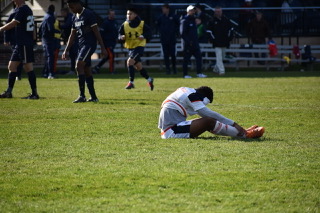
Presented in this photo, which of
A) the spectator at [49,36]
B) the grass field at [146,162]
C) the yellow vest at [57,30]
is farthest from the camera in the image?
the yellow vest at [57,30]

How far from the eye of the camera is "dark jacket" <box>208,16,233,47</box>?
26.1 meters

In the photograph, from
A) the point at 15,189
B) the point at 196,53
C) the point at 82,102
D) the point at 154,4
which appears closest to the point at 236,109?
the point at 82,102

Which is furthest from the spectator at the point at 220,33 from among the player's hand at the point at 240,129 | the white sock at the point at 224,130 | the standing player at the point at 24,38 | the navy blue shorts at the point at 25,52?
the white sock at the point at 224,130

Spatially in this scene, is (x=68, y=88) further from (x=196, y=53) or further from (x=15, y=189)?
(x=15, y=189)

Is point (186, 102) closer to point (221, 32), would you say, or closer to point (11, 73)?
point (11, 73)

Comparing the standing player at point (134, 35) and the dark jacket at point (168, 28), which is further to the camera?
the dark jacket at point (168, 28)

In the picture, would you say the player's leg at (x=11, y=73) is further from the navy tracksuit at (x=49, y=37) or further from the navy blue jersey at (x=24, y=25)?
the navy tracksuit at (x=49, y=37)

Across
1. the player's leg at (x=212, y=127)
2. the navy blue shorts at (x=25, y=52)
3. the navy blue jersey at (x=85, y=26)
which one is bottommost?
the player's leg at (x=212, y=127)

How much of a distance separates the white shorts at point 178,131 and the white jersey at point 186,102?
0.15 meters

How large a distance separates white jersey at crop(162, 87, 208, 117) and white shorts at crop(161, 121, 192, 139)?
15 centimetres

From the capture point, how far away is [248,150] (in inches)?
344

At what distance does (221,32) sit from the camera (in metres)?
26.2

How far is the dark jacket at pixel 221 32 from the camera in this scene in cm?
2612

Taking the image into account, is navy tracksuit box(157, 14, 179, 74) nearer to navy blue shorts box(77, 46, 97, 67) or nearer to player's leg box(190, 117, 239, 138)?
navy blue shorts box(77, 46, 97, 67)
